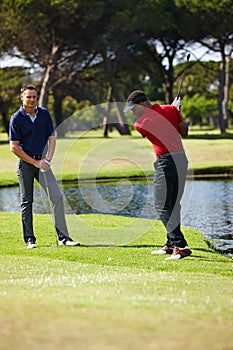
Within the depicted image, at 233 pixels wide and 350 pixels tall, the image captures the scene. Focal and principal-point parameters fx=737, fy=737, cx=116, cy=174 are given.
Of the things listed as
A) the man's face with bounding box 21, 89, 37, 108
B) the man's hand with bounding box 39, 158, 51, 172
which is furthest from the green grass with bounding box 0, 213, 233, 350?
the man's face with bounding box 21, 89, 37, 108

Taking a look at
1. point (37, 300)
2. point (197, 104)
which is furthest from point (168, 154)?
point (197, 104)

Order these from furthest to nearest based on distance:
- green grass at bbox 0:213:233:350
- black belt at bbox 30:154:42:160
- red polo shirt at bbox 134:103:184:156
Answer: black belt at bbox 30:154:42:160
red polo shirt at bbox 134:103:184:156
green grass at bbox 0:213:233:350

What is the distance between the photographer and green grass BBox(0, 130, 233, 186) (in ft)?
106

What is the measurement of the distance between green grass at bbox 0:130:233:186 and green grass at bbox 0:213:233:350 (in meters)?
18.9

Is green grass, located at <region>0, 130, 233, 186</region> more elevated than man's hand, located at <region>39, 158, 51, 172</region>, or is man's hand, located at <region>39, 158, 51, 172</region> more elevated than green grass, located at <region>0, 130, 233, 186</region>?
man's hand, located at <region>39, 158, 51, 172</region>

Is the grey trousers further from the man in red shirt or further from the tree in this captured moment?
the tree

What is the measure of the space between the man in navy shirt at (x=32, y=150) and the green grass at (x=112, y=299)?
59 centimetres

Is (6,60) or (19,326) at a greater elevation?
(6,60)

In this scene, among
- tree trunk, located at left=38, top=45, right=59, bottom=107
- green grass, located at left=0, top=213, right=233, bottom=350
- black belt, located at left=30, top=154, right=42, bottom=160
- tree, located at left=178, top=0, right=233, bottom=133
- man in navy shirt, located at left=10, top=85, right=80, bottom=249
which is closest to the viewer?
green grass, located at left=0, top=213, right=233, bottom=350

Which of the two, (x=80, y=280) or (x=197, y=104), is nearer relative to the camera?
(x=80, y=280)

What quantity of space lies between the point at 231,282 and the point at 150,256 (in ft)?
8.52

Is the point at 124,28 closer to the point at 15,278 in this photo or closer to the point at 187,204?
the point at 187,204

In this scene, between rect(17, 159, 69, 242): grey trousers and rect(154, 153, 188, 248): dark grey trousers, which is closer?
rect(154, 153, 188, 248): dark grey trousers

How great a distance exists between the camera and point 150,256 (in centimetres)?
1039
